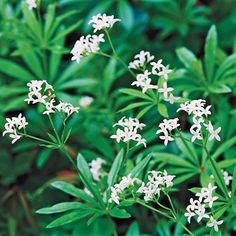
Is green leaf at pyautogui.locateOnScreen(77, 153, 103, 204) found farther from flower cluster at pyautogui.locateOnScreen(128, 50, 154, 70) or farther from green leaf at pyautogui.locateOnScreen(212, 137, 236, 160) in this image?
green leaf at pyautogui.locateOnScreen(212, 137, 236, 160)

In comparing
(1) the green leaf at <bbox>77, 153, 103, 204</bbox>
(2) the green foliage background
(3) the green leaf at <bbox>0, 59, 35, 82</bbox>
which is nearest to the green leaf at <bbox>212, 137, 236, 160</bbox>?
(2) the green foliage background

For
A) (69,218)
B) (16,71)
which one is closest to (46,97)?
(69,218)

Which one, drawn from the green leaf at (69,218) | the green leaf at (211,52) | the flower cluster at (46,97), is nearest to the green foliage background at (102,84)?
the green leaf at (211,52)

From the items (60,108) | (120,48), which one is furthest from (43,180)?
(60,108)

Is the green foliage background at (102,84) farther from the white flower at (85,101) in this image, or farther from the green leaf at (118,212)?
the green leaf at (118,212)

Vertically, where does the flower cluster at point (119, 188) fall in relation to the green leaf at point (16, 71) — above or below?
below

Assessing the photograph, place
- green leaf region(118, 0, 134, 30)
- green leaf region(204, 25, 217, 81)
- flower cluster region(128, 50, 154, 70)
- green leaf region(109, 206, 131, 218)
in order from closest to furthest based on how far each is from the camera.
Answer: green leaf region(109, 206, 131, 218)
flower cluster region(128, 50, 154, 70)
green leaf region(204, 25, 217, 81)
green leaf region(118, 0, 134, 30)

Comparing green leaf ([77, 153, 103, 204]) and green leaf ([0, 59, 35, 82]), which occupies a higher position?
green leaf ([0, 59, 35, 82])
